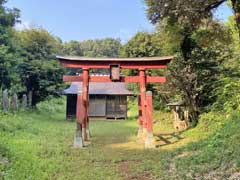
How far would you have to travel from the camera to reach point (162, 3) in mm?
10617

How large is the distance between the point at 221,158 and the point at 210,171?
0.59 meters

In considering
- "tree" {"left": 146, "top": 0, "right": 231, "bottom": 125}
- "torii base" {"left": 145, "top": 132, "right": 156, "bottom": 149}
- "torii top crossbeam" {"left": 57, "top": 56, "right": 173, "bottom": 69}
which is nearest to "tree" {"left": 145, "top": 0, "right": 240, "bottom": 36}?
"tree" {"left": 146, "top": 0, "right": 231, "bottom": 125}

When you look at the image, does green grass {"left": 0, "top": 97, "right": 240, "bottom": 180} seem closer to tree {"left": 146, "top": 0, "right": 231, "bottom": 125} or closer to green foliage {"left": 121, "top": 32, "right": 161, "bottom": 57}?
tree {"left": 146, "top": 0, "right": 231, "bottom": 125}

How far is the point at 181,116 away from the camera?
1642 centimetres

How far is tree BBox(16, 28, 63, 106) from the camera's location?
22656 mm

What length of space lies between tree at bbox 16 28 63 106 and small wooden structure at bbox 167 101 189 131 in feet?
34.2

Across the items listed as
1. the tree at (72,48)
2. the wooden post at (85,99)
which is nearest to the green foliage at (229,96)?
the wooden post at (85,99)

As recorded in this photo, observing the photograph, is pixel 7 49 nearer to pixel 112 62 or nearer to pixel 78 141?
pixel 112 62

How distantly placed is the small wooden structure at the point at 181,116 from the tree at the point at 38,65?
10.4 meters

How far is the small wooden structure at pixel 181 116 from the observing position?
1544cm

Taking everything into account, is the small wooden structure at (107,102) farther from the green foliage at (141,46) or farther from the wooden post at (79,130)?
the wooden post at (79,130)

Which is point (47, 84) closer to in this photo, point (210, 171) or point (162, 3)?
point (162, 3)

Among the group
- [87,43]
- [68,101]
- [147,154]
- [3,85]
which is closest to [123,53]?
[68,101]

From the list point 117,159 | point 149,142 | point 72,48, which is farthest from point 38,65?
point 72,48
